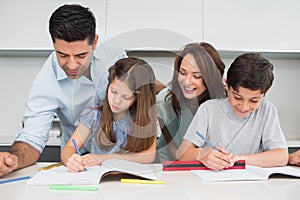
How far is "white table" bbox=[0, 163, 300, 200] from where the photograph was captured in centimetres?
81

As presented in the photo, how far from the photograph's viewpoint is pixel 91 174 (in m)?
0.95

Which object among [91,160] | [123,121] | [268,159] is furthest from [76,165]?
[268,159]

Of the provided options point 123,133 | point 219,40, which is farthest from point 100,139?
point 219,40

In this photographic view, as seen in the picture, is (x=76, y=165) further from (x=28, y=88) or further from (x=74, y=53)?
(x=28, y=88)

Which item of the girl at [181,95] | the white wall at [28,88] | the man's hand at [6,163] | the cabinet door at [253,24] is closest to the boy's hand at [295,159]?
the girl at [181,95]

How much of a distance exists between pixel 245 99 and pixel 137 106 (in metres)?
0.47

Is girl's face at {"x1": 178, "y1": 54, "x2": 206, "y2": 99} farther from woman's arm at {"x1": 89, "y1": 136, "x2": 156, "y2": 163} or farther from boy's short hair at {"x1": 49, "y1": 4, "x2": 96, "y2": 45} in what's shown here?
boy's short hair at {"x1": 49, "y1": 4, "x2": 96, "y2": 45}

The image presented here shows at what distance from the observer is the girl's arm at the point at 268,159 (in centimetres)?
119

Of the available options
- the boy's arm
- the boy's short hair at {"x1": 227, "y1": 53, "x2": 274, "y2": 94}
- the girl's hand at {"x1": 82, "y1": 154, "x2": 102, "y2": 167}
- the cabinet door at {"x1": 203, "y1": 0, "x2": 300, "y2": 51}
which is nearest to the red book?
the boy's arm

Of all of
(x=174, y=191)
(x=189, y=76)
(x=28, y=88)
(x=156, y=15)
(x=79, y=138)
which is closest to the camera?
(x=174, y=191)

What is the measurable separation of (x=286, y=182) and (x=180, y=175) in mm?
268

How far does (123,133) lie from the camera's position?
1076mm

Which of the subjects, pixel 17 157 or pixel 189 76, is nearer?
pixel 189 76

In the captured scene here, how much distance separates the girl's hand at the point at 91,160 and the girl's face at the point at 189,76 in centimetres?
31
